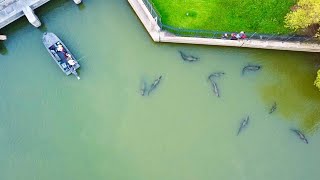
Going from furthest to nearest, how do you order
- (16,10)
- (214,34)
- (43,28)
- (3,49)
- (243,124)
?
(43,28) → (3,49) → (16,10) → (214,34) → (243,124)

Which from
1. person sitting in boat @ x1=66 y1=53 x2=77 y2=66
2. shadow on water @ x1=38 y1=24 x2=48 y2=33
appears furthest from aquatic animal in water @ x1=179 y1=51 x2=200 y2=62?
shadow on water @ x1=38 y1=24 x2=48 y2=33

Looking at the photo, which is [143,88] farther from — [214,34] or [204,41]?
[214,34]

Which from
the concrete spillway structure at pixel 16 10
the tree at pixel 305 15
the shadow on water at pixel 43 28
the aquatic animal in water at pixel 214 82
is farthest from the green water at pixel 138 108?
the tree at pixel 305 15

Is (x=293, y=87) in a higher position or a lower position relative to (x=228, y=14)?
lower

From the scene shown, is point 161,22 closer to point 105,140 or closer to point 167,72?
point 167,72

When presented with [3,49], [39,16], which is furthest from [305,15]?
[3,49]

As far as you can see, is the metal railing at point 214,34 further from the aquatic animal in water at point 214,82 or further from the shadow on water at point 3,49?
the shadow on water at point 3,49
